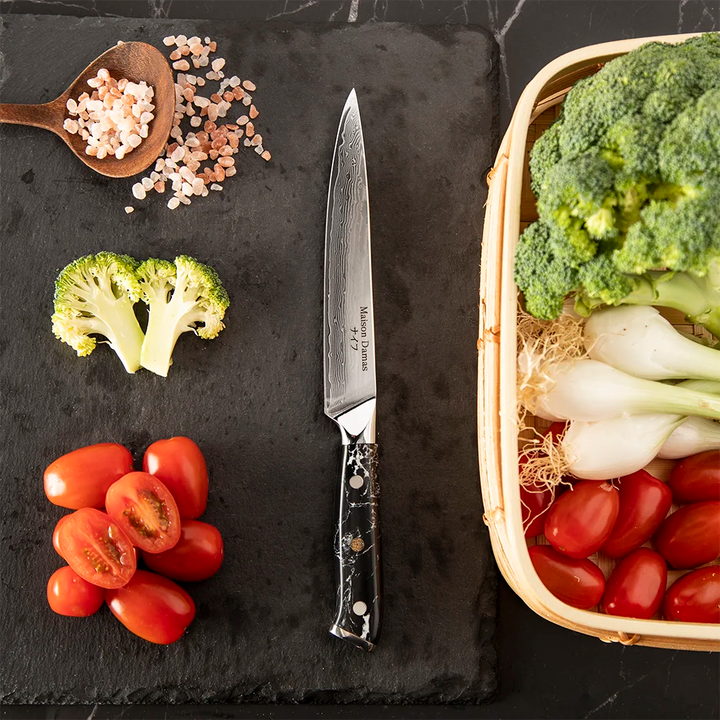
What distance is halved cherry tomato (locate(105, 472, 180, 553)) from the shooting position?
120 cm

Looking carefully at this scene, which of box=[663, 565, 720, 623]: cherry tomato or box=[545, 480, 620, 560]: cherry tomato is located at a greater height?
box=[545, 480, 620, 560]: cherry tomato

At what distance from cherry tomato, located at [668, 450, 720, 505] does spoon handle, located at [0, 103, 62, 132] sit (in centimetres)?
153

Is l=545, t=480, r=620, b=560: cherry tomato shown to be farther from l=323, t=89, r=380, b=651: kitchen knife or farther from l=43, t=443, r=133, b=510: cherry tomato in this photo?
l=43, t=443, r=133, b=510: cherry tomato

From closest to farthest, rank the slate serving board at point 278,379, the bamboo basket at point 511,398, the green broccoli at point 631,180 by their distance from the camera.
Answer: the green broccoli at point 631,180 → the bamboo basket at point 511,398 → the slate serving board at point 278,379

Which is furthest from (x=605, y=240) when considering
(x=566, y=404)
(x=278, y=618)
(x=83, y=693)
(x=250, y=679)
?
(x=83, y=693)

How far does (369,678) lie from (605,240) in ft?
3.27

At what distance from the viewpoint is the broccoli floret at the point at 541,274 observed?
1.09 m

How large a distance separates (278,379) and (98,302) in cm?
41

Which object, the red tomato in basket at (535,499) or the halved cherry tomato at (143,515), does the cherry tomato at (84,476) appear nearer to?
the halved cherry tomato at (143,515)

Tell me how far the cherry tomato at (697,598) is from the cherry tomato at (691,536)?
0.03 meters

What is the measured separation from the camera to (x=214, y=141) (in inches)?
59.4

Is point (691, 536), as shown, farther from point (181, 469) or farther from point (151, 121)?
point (151, 121)

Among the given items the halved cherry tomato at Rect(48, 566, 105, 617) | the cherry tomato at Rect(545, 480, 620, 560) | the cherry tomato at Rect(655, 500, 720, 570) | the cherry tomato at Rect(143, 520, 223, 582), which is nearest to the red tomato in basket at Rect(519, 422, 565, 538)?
the cherry tomato at Rect(545, 480, 620, 560)

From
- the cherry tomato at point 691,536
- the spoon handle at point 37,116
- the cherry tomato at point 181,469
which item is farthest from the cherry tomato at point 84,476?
the cherry tomato at point 691,536
